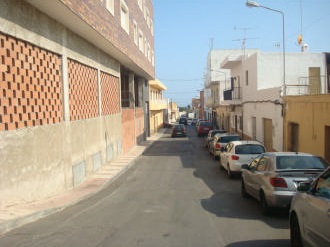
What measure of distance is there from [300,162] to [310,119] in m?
6.85

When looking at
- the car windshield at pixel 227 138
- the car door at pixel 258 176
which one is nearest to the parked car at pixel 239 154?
the car door at pixel 258 176

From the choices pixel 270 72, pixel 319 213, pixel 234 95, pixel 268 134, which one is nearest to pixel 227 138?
pixel 268 134

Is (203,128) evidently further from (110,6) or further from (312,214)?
(312,214)

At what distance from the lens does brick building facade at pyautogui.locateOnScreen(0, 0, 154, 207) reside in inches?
369

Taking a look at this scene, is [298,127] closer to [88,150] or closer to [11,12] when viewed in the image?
[88,150]

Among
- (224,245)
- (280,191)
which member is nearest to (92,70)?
(280,191)

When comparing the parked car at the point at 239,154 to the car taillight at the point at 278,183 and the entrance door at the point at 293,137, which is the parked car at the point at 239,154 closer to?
the entrance door at the point at 293,137

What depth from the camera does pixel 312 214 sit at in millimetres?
5359

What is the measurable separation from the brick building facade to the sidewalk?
0.28 metres

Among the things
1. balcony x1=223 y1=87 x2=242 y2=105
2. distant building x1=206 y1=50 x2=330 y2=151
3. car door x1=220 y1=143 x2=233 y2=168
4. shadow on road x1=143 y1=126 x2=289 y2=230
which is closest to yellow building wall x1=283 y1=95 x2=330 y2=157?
distant building x1=206 y1=50 x2=330 y2=151

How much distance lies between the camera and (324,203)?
5023mm

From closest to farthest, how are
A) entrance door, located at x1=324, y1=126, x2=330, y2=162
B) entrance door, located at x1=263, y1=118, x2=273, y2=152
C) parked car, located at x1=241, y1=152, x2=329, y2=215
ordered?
parked car, located at x1=241, y1=152, x2=329, y2=215, entrance door, located at x1=324, y1=126, x2=330, y2=162, entrance door, located at x1=263, y1=118, x2=273, y2=152

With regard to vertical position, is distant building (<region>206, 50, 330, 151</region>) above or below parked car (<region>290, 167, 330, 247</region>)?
above

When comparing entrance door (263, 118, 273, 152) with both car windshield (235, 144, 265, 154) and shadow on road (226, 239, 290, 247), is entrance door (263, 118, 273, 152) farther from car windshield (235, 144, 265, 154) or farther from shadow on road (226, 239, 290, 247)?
shadow on road (226, 239, 290, 247)
